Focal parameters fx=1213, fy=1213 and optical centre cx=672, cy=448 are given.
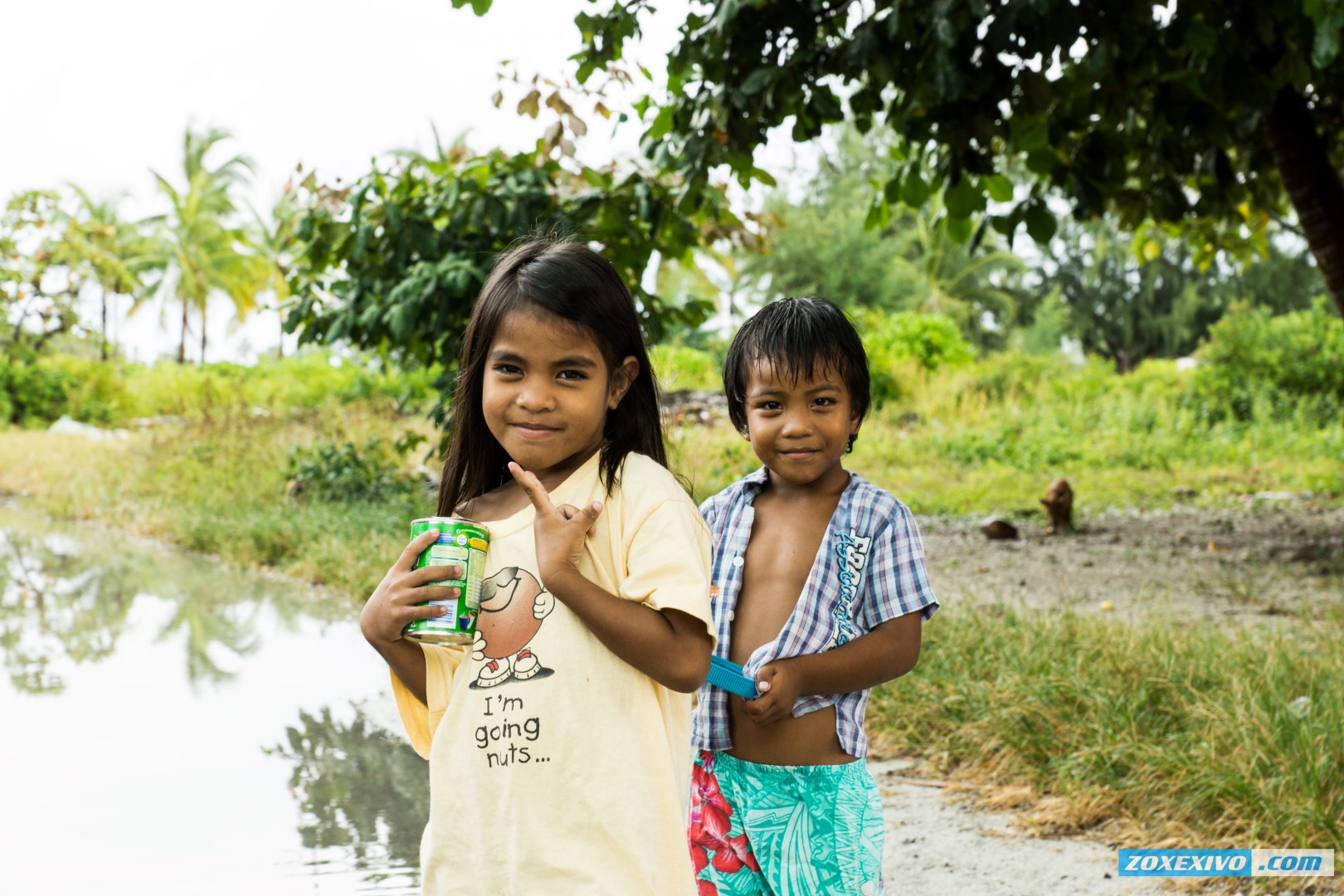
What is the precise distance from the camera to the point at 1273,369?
594 inches

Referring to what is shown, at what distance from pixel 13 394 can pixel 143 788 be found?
21424 millimetres

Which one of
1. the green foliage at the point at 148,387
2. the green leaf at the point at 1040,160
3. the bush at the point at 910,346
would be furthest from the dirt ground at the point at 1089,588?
the green foliage at the point at 148,387

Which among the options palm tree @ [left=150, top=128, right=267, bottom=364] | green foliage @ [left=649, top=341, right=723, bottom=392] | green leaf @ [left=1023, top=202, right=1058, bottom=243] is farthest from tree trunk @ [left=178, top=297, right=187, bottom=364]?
green leaf @ [left=1023, top=202, right=1058, bottom=243]

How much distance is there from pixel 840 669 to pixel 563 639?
20.4 inches

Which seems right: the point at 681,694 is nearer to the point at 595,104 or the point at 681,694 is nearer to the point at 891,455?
the point at 595,104

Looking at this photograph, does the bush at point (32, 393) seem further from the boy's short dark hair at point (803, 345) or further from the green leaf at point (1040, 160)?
the boy's short dark hair at point (803, 345)

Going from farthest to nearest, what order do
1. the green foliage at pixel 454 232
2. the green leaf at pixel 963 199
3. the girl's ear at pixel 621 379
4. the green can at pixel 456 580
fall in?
the green foliage at pixel 454 232 → the green leaf at pixel 963 199 → the girl's ear at pixel 621 379 → the green can at pixel 456 580

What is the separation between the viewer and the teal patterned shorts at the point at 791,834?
1.81 m

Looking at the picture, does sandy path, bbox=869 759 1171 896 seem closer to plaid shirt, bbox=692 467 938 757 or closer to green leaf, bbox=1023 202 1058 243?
plaid shirt, bbox=692 467 938 757

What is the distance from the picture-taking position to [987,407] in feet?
53.5

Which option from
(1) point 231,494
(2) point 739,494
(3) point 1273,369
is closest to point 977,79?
(2) point 739,494

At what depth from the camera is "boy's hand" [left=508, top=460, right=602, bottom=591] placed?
1.43 m

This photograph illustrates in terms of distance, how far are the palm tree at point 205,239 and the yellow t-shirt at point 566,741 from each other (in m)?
36.2

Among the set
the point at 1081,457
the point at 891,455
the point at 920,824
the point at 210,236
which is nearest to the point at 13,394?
the point at 210,236
